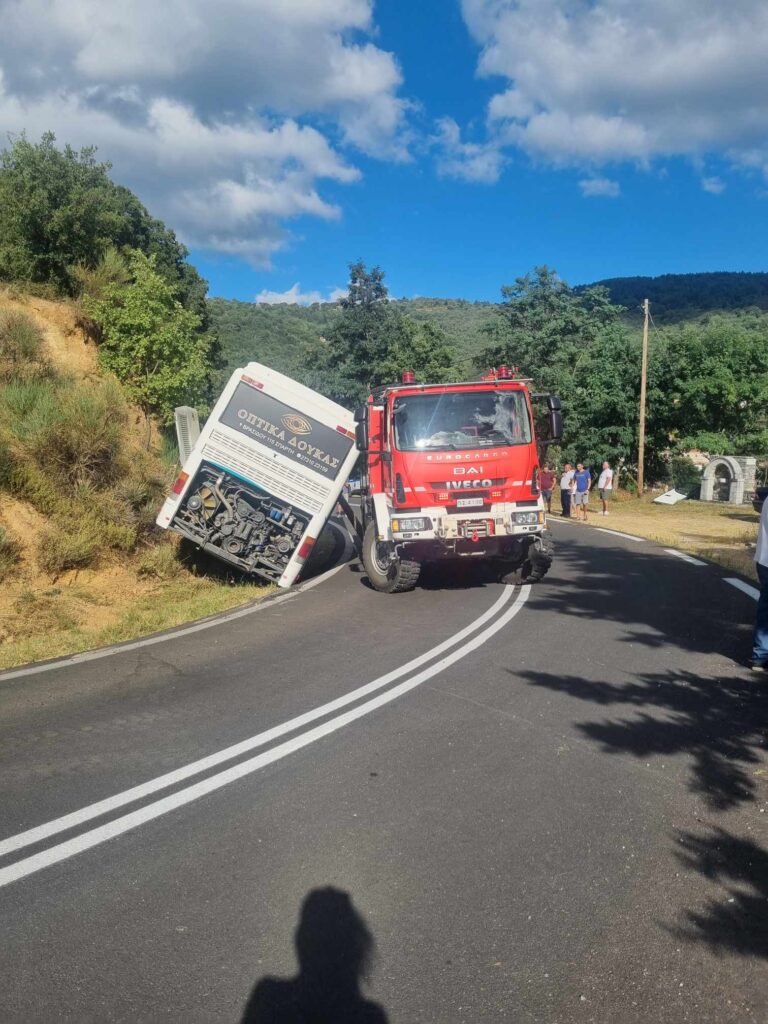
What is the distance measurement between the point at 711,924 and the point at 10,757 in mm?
4039

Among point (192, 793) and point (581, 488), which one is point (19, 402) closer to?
point (192, 793)

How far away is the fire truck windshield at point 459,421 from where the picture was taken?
10438mm

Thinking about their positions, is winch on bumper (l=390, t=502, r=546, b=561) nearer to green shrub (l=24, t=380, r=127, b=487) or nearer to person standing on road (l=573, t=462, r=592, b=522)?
green shrub (l=24, t=380, r=127, b=487)

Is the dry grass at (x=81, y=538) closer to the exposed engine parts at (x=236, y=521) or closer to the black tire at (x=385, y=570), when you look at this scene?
the exposed engine parts at (x=236, y=521)

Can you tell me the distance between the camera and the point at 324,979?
2871mm

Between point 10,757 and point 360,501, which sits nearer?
point 10,757

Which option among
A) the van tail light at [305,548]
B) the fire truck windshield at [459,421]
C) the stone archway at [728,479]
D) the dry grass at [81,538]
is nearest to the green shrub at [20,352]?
the dry grass at [81,538]

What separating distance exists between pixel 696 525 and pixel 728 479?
1008 cm

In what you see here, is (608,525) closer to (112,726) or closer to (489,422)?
(489,422)

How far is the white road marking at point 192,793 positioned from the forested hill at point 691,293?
87696 millimetres

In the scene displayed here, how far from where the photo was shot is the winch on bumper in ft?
33.3

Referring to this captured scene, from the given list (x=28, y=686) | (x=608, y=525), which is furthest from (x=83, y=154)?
(x=28, y=686)

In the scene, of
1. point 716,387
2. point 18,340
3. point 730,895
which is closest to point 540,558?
point 730,895

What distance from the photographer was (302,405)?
11125 millimetres
